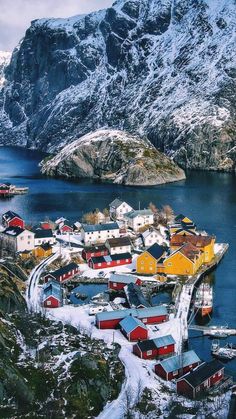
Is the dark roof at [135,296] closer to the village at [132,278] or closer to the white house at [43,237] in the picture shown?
the village at [132,278]

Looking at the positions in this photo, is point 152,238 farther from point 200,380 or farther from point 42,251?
point 200,380

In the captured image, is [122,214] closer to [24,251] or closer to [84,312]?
[24,251]

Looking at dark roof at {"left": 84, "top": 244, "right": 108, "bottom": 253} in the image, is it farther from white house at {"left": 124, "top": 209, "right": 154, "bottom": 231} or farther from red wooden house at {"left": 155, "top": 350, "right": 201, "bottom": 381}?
red wooden house at {"left": 155, "top": 350, "right": 201, "bottom": 381}

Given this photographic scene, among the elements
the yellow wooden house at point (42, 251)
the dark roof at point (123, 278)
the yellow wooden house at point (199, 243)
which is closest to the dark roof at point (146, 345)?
the dark roof at point (123, 278)

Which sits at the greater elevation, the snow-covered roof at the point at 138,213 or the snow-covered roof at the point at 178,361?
the snow-covered roof at the point at 138,213

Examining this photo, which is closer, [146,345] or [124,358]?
[124,358]

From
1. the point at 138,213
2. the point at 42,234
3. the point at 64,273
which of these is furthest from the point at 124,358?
the point at 138,213

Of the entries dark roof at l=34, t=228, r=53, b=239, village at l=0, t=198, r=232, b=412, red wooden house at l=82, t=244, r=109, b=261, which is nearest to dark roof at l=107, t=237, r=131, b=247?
village at l=0, t=198, r=232, b=412

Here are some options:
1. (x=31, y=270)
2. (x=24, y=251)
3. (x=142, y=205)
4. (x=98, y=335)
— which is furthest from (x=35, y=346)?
(x=142, y=205)
